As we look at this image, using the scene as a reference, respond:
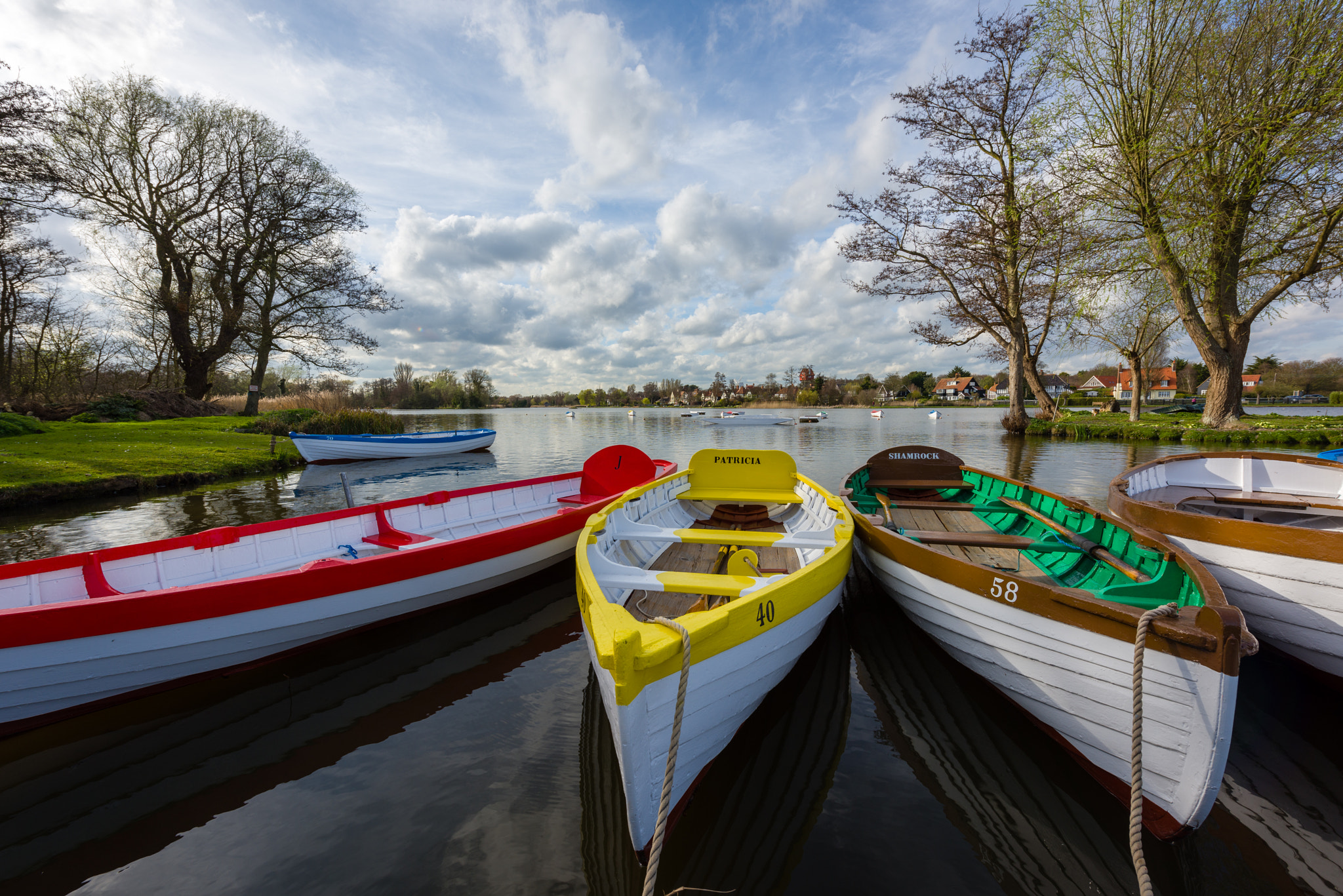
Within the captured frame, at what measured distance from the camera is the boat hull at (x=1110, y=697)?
264 centimetres

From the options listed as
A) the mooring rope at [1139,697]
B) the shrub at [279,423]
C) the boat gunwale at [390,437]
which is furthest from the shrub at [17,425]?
the mooring rope at [1139,697]

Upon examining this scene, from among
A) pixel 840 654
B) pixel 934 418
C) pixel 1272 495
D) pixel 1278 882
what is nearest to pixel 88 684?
pixel 840 654

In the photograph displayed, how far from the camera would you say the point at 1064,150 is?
58.3 feet

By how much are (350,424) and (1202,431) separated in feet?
124

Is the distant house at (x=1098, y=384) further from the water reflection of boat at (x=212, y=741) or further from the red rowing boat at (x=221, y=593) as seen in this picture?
the water reflection of boat at (x=212, y=741)

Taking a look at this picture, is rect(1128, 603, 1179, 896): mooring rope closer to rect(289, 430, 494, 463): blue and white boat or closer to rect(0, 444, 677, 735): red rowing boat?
rect(0, 444, 677, 735): red rowing boat

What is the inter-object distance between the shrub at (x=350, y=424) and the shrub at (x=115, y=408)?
727 centimetres

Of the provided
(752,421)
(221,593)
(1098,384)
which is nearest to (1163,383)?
(1098,384)

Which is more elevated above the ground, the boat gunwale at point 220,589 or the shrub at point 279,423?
the shrub at point 279,423

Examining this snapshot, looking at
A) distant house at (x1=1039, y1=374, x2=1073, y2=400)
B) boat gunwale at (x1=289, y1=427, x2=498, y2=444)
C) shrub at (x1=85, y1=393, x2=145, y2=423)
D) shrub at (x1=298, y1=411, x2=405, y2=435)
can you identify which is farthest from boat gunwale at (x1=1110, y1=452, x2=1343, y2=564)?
distant house at (x1=1039, y1=374, x2=1073, y2=400)

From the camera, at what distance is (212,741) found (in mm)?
4105

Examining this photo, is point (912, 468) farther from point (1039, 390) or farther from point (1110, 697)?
point (1039, 390)

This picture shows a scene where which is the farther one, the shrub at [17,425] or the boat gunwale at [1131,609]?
the shrub at [17,425]

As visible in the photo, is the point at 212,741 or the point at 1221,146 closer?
the point at 212,741
